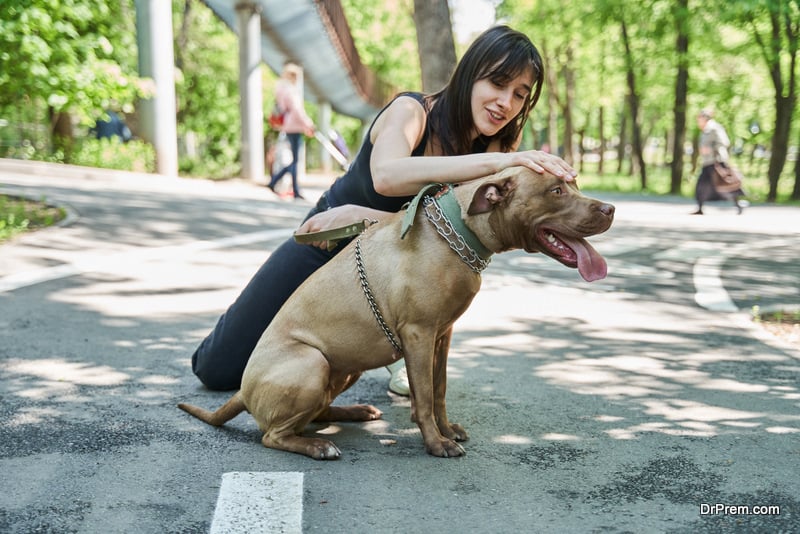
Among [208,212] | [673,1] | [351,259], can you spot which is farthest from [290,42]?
[351,259]

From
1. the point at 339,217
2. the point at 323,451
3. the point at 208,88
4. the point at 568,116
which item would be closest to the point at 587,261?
the point at 339,217

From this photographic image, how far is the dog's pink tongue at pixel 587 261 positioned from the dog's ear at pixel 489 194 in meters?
0.31

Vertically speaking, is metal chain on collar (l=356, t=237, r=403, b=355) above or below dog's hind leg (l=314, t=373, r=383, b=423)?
above

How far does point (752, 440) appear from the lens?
4.04 meters

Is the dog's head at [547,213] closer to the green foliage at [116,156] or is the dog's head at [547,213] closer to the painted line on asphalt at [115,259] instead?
the painted line on asphalt at [115,259]

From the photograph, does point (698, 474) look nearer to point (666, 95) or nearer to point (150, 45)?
point (150, 45)

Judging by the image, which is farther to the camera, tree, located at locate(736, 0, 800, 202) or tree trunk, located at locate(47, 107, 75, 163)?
tree, located at locate(736, 0, 800, 202)

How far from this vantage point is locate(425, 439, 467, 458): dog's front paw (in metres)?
3.76

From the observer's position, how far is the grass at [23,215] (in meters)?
9.69

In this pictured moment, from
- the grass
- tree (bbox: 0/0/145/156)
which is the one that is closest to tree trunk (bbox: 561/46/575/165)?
tree (bbox: 0/0/145/156)

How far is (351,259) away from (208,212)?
9.71 m

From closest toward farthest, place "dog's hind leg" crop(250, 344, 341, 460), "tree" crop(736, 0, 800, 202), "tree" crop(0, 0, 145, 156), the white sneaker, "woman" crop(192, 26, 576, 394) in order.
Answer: "dog's hind leg" crop(250, 344, 341, 460), "woman" crop(192, 26, 576, 394), the white sneaker, "tree" crop(0, 0, 145, 156), "tree" crop(736, 0, 800, 202)

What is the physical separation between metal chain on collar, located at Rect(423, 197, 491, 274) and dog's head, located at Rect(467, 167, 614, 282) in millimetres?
151

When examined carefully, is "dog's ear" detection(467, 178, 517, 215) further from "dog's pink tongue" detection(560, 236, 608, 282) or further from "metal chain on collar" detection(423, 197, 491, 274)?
"dog's pink tongue" detection(560, 236, 608, 282)
